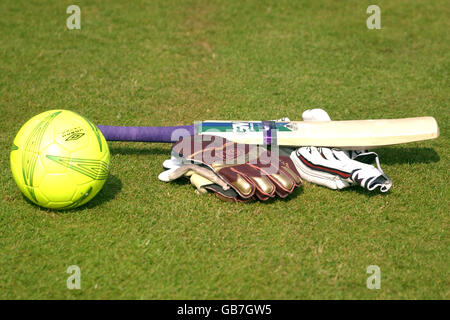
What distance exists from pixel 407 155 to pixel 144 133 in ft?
8.42

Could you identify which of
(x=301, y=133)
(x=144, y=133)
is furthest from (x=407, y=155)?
(x=144, y=133)

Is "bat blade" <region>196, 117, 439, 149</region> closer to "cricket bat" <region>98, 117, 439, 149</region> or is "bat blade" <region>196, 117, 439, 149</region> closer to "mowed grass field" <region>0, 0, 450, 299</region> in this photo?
"cricket bat" <region>98, 117, 439, 149</region>

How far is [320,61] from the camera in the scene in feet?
21.9

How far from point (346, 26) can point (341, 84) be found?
168 centimetres

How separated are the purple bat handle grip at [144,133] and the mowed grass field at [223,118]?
0.86 ft

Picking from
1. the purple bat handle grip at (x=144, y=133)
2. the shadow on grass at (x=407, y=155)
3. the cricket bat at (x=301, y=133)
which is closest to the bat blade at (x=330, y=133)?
the cricket bat at (x=301, y=133)

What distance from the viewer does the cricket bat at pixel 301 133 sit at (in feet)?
14.7

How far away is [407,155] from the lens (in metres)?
4.91

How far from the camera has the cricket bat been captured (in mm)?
4473

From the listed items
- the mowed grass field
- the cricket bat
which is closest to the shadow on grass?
the mowed grass field

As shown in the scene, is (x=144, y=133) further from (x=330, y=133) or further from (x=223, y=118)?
(x=330, y=133)

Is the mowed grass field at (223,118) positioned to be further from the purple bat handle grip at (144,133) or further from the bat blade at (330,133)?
the bat blade at (330,133)

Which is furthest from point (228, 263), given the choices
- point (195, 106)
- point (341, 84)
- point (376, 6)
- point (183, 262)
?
point (376, 6)
